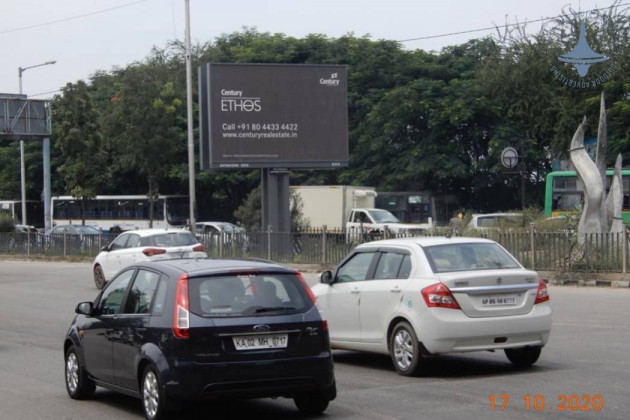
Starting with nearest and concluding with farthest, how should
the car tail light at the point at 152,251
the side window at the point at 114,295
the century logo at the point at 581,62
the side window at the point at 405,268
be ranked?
the side window at the point at 114,295
the side window at the point at 405,268
the car tail light at the point at 152,251
the century logo at the point at 581,62

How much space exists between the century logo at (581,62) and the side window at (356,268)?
3867 centimetres

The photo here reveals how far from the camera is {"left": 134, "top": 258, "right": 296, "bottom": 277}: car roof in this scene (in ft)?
28.6

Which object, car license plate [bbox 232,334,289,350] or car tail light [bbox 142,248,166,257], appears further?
car tail light [bbox 142,248,166,257]

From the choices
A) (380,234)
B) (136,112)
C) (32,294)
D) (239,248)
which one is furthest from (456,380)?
(136,112)

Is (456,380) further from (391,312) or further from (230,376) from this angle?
(230,376)

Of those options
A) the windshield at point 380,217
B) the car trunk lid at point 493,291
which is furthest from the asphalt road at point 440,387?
the windshield at point 380,217

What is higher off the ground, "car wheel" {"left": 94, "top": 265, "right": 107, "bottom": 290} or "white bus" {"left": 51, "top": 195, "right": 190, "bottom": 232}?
"white bus" {"left": 51, "top": 195, "right": 190, "bottom": 232}

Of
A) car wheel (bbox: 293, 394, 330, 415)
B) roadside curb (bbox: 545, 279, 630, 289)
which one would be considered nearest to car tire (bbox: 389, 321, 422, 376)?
car wheel (bbox: 293, 394, 330, 415)

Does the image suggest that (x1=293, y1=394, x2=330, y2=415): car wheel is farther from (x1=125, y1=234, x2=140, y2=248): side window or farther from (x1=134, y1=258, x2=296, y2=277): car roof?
(x1=125, y1=234, x2=140, y2=248): side window

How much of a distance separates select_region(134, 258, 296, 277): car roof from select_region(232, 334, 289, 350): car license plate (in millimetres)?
637

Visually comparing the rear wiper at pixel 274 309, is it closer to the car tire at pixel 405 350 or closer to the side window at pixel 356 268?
the car tire at pixel 405 350

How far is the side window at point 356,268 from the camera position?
482 inches

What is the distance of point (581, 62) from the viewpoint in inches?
1944

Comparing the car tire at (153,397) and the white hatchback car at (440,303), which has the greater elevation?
the white hatchback car at (440,303)
